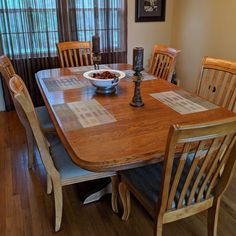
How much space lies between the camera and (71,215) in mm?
1947

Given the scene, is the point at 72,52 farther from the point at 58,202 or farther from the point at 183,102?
the point at 58,202

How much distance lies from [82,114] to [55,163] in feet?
1.20

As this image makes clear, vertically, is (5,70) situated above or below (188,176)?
above

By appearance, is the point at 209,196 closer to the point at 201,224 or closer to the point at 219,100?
the point at 201,224

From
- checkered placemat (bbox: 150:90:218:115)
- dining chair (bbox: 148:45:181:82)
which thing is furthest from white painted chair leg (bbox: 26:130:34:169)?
dining chair (bbox: 148:45:181:82)

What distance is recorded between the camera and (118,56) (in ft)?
13.3

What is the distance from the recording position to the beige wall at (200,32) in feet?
10.6

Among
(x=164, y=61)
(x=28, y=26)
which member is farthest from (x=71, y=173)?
(x=28, y=26)

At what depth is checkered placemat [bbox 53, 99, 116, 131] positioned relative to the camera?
1554 mm

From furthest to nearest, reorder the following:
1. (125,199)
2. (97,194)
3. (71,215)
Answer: (97,194), (71,215), (125,199)

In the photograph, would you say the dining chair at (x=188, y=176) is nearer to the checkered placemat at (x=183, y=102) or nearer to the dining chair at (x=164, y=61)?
the checkered placemat at (x=183, y=102)

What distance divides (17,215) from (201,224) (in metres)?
1.30

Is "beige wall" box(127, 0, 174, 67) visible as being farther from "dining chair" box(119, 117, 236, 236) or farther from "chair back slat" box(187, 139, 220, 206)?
"chair back slat" box(187, 139, 220, 206)

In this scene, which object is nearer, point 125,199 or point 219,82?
point 125,199
